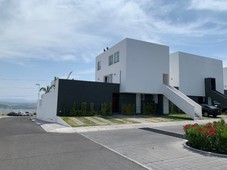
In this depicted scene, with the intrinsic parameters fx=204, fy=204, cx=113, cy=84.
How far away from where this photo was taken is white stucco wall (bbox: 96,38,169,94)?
24000 mm

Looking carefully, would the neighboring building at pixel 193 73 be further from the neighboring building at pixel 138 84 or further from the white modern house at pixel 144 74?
the white modern house at pixel 144 74

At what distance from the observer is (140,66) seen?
24.8 metres

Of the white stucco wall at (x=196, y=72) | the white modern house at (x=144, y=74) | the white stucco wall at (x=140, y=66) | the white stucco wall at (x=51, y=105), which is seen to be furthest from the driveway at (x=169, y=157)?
the white stucco wall at (x=196, y=72)

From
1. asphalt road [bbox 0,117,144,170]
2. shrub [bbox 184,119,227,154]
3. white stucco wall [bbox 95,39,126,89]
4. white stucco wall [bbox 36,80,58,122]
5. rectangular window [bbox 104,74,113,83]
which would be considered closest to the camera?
asphalt road [bbox 0,117,144,170]

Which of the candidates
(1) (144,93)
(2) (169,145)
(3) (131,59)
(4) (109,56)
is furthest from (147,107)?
(2) (169,145)

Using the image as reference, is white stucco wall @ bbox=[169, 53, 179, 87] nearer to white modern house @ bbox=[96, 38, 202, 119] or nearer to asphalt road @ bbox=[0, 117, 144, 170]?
white modern house @ bbox=[96, 38, 202, 119]

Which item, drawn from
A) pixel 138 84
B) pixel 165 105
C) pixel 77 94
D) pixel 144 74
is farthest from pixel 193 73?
pixel 77 94

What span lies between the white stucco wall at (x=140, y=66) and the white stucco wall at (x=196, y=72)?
4.72 meters

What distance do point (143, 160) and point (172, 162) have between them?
0.91 m

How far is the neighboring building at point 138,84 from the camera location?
22219 mm

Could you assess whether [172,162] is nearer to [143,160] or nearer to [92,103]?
[143,160]

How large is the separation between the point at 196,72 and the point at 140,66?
38.0 feet

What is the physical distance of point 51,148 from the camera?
8336mm

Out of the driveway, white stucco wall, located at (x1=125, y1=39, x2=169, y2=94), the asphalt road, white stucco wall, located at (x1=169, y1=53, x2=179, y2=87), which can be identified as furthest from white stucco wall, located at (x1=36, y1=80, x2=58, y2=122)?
white stucco wall, located at (x1=169, y1=53, x2=179, y2=87)
